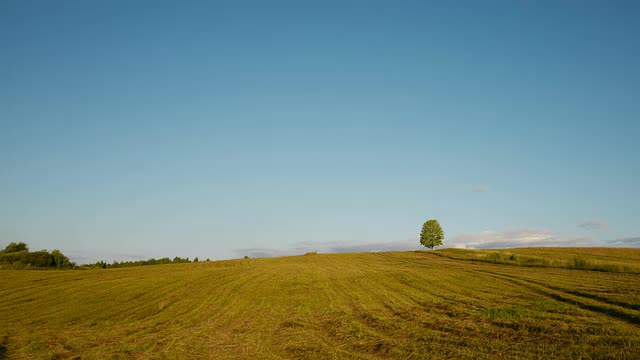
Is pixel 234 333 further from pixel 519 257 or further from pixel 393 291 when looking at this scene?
pixel 519 257

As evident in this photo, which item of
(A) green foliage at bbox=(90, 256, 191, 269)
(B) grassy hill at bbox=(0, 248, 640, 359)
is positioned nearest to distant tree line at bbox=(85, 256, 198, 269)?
(A) green foliage at bbox=(90, 256, 191, 269)

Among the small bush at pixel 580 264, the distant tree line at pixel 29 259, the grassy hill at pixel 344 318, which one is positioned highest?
the distant tree line at pixel 29 259

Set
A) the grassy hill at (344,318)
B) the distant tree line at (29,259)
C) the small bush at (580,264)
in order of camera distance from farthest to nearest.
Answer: the distant tree line at (29,259) < the small bush at (580,264) < the grassy hill at (344,318)

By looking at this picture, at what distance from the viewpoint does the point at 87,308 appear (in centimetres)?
2912

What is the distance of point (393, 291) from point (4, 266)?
52.9 metres

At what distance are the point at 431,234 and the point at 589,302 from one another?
88056 millimetres

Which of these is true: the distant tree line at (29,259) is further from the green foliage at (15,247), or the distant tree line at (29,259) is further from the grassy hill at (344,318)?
the grassy hill at (344,318)

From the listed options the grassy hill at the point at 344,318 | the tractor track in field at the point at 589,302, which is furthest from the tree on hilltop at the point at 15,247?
the tractor track in field at the point at 589,302

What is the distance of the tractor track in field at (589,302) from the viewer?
15.9 m

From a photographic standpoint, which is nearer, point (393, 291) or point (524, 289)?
point (524, 289)

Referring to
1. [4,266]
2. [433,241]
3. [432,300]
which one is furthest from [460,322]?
[433,241]

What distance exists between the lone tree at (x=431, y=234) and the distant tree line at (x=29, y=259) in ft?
248

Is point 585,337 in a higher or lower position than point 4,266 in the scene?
lower

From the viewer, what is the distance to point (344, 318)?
69.2 ft
